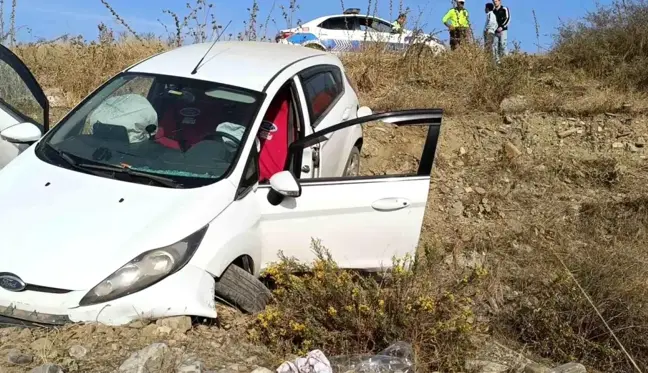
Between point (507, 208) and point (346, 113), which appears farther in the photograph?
point (507, 208)

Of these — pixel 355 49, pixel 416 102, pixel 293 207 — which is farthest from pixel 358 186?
pixel 355 49

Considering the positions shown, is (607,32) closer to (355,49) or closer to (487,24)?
(487,24)

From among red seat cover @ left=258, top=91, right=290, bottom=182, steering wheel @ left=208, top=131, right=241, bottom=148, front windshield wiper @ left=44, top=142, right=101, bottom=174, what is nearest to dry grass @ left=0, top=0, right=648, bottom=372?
steering wheel @ left=208, top=131, right=241, bottom=148

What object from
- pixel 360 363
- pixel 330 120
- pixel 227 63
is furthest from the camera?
pixel 330 120

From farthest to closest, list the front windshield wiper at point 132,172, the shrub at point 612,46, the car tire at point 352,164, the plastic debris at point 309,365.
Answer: the shrub at point 612,46 < the car tire at point 352,164 < the front windshield wiper at point 132,172 < the plastic debris at point 309,365

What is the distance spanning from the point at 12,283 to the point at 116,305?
1.82 feet

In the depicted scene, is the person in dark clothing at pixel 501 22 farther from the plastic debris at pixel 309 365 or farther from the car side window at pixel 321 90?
the plastic debris at pixel 309 365

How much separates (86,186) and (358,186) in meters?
1.77

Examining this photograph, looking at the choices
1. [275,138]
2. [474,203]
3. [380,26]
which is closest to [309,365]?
[275,138]

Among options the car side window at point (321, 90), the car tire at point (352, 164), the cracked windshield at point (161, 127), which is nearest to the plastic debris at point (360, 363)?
the cracked windshield at point (161, 127)

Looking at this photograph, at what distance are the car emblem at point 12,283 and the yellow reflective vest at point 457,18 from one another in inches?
381

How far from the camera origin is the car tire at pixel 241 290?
396 centimetres

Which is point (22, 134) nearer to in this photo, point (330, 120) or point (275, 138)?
point (275, 138)

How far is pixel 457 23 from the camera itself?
1180 centimetres
